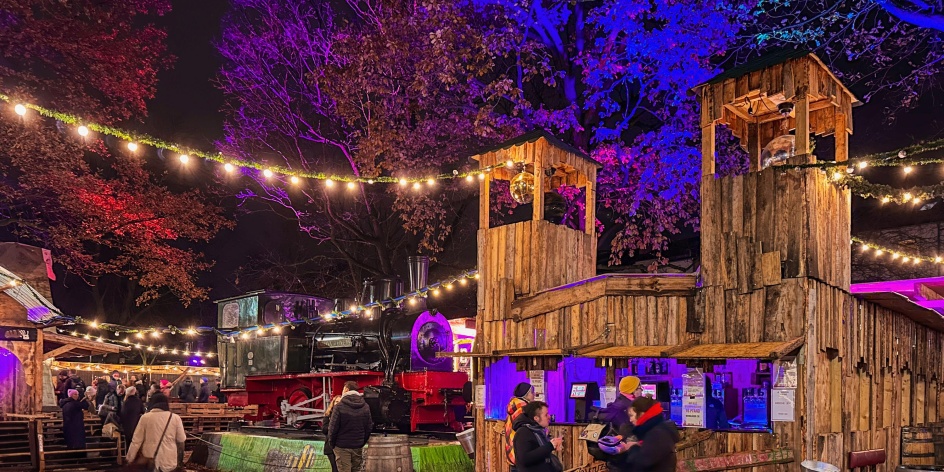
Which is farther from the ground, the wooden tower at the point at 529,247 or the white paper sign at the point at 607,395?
the wooden tower at the point at 529,247

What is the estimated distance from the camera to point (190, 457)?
16.5 meters

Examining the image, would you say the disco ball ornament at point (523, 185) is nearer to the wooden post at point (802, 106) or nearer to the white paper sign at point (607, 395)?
the white paper sign at point (607, 395)

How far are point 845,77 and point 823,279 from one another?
11.0 metres

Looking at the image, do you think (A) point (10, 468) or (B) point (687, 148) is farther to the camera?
(B) point (687, 148)

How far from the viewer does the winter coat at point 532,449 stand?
6914 millimetres

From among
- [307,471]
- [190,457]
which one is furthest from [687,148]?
[190,457]

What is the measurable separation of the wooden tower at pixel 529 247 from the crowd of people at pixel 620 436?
3270mm

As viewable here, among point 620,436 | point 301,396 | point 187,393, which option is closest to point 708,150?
point 620,436

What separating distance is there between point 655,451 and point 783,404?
285 cm

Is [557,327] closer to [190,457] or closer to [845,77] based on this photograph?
[190,457]

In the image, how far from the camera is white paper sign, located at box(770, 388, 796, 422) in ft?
27.2

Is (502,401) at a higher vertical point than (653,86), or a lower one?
lower

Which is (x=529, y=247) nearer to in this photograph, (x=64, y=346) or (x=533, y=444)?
(x=533, y=444)

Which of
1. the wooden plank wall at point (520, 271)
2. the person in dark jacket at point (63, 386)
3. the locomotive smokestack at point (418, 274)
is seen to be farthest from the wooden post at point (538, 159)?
the person in dark jacket at point (63, 386)
